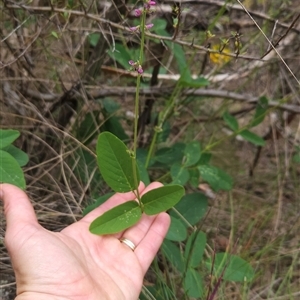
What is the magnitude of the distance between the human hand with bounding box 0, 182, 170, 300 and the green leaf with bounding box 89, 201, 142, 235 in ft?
0.32

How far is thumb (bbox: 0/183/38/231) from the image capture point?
1250 millimetres

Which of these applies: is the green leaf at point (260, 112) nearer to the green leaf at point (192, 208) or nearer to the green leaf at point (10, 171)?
the green leaf at point (192, 208)

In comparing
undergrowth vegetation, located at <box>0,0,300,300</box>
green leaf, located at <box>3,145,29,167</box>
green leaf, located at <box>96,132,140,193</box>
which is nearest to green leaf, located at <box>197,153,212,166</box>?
undergrowth vegetation, located at <box>0,0,300,300</box>

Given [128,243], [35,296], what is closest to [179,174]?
[128,243]

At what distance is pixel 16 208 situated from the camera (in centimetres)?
128

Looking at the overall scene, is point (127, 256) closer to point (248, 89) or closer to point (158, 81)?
point (158, 81)

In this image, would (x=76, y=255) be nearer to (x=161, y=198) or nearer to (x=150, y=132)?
(x=161, y=198)

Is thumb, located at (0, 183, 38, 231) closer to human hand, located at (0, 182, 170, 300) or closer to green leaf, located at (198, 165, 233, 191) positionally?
human hand, located at (0, 182, 170, 300)

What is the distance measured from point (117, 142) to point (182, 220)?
0.57 metres

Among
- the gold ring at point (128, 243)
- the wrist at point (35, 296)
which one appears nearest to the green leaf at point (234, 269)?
the gold ring at point (128, 243)

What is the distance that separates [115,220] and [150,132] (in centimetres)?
84

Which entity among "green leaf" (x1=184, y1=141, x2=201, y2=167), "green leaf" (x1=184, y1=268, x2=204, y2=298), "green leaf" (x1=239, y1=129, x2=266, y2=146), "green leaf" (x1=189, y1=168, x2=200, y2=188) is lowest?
"green leaf" (x1=184, y1=268, x2=204, y2=298)

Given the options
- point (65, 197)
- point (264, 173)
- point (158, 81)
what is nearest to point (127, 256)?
point (65, 197)

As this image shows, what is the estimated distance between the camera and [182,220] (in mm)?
1701
